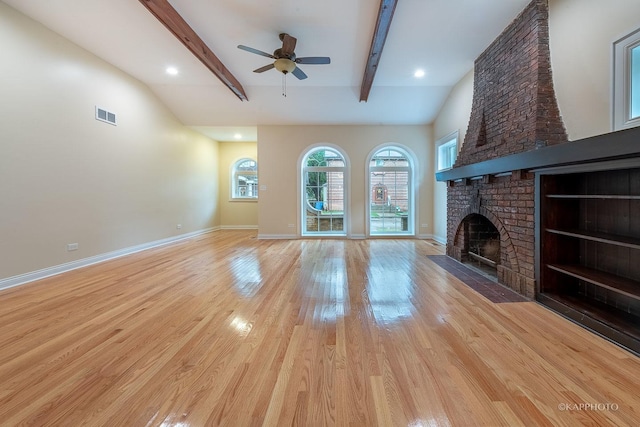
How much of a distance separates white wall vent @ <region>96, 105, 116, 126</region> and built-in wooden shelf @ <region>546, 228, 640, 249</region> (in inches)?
242

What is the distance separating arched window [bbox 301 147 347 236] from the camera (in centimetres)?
633

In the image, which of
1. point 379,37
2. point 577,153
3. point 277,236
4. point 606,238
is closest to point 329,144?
point 277,236

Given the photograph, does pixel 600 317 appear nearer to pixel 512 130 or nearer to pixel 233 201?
pixel 512 130

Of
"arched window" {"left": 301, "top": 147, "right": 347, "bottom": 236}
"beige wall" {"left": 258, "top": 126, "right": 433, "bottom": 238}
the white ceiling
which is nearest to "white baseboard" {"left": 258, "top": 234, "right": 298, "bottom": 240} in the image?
"beige wall" {"left": 258, "top": 126, "right": 433, "bottom": 238}

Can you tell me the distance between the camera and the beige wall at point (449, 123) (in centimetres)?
448

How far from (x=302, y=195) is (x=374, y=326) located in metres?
4.70

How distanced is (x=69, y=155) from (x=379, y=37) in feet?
15.1

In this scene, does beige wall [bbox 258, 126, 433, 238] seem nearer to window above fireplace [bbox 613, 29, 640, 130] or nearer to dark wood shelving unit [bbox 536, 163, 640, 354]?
dark wood shelving unit [bbox 536, 163, 640, 354]

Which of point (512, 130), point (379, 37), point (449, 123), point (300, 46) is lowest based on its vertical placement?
point (512, 130)

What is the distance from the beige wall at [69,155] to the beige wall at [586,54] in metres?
6.00

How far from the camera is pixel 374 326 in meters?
1.94

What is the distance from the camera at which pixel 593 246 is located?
7.36 ft

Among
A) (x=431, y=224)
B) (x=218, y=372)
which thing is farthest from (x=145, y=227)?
(x=431, y=224)

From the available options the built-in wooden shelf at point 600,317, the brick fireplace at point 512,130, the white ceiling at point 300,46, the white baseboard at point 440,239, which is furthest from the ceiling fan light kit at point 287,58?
the white baseboard at point 440,239
